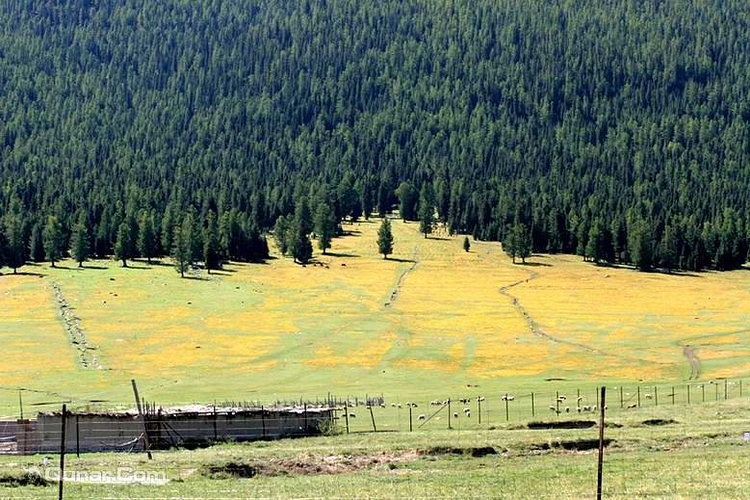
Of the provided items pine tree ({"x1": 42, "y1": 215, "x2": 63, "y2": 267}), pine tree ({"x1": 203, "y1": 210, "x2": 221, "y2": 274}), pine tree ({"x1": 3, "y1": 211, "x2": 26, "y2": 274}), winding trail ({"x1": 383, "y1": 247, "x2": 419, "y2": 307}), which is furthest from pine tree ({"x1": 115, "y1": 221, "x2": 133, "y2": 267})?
winding trail ({"x1": 383, "y1": 247, "x2": 419, "y2": 307})

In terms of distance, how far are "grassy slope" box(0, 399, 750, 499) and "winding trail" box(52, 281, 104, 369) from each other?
1995 inches

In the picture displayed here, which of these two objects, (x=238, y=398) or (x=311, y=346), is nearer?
(x=238, y=398)

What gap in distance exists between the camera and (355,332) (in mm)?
129000

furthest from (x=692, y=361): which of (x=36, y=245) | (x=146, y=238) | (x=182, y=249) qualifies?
(x=36, y=245)

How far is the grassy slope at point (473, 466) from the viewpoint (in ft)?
136

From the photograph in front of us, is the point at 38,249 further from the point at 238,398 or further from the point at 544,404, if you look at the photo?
the point at 544,404

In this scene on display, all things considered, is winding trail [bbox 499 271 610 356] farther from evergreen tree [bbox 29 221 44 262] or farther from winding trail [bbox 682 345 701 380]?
evergreen tree [bbox 29 221 44 262]

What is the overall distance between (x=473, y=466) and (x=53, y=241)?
152474mm

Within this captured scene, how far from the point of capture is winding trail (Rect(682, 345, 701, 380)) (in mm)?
97137

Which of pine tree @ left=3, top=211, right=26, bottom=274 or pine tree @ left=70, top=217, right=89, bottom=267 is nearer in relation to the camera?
pine tree @ left=3, top=211, right=26, bottom=274

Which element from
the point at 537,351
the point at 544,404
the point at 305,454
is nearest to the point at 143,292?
the point at 537,351

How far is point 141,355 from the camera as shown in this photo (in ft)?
370

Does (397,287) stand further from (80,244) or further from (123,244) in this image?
(80,244)

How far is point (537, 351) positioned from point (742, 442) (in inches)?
2455
